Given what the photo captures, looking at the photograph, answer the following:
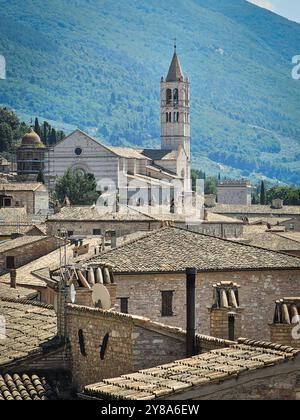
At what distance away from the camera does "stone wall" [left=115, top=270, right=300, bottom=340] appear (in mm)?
25547

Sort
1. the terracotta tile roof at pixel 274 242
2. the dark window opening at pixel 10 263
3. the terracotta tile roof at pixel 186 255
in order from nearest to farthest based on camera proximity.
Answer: the terracotta tile roof at pixel 186 255
the dark window opening at pixel 10 263
the terracotta tile roof at pixel 274 242

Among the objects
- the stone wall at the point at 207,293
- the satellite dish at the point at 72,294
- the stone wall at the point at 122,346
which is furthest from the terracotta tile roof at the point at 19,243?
the stone wall at the point at 122,346

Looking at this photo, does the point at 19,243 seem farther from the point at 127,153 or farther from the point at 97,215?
the point at 127,153

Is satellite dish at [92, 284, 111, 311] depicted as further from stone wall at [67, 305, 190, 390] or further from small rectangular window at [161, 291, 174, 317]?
small rectangular window at [161, 291, 174, 317]

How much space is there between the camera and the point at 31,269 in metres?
42.0

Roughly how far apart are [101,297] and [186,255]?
9072 mm

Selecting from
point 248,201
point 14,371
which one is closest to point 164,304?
point 14,371

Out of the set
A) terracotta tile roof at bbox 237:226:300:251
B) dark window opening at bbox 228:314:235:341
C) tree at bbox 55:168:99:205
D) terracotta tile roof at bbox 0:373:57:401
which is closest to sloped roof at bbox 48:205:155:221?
terracotta tile roof at bbox 237:226:300:251

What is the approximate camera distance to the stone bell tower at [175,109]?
642 feet

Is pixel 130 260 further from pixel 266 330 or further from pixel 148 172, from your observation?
pixel 148 172

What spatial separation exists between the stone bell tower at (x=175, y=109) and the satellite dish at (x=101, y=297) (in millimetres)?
175030

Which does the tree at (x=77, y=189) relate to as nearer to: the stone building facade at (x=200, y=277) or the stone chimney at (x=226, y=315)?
the stone building facade at (x=200, y=277)

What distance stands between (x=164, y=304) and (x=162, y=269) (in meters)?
0.80

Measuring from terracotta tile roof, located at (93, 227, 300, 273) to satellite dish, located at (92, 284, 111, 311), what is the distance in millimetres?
6658
